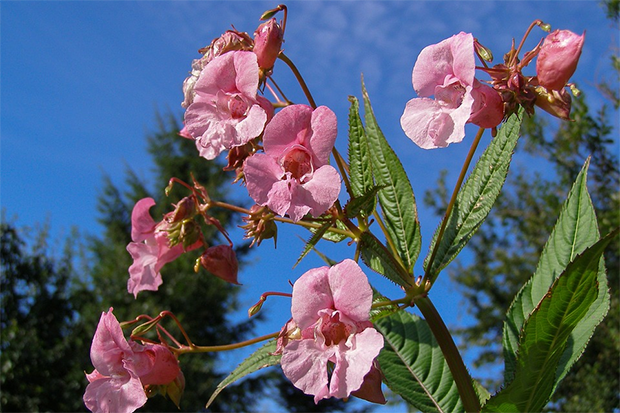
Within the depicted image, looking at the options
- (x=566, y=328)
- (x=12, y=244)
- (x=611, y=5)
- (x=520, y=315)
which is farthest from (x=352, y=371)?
(x=12, y=244)

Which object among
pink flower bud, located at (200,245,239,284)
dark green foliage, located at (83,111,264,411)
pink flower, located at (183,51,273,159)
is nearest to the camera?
pink flower, located at (183,51,273,159)

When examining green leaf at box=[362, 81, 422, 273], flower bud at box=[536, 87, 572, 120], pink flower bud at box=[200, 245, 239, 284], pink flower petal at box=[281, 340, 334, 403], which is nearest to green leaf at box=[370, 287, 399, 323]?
green leaf at box=[362, 81, 422, 273]

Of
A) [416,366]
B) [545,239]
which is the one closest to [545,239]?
[545,239]

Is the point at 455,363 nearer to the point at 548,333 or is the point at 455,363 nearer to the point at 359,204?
the point at 548,333

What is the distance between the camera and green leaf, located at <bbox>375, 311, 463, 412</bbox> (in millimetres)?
1229

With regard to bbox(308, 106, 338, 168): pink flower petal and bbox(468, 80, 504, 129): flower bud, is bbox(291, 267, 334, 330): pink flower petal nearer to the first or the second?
bbox(308, 106, 338, 168): pink flower petal

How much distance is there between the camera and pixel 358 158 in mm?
1139

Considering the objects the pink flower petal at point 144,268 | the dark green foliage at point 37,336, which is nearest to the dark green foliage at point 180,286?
the dark green foliage at point 37,336

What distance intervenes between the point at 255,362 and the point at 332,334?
12.4 inches

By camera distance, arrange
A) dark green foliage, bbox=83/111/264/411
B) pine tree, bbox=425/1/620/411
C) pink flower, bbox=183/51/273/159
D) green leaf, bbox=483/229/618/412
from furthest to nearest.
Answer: dark green foliage, bbox=83/111/264/411 < pine tree, bbox=425/1/620/411 < pink flower, bbox=183/51/273/159 < green leaf, bbox=483/229/618/412

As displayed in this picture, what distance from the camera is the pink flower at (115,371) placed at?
39.3 inches

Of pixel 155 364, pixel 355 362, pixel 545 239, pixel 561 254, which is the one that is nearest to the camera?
pixel 355 362

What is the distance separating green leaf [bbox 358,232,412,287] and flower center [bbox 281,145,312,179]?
0.17 metres

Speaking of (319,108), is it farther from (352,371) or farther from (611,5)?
(611,5)
